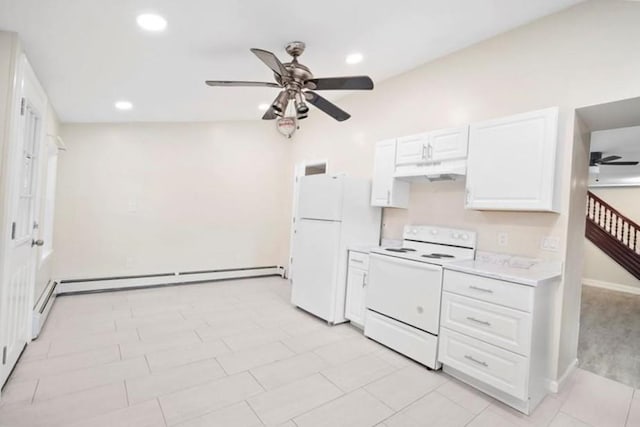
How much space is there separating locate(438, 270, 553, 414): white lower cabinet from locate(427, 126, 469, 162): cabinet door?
1.06 metres

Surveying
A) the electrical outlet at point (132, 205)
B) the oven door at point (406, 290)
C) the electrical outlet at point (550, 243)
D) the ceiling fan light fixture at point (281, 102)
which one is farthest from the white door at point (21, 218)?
the electrical outlet at point (550, 243)

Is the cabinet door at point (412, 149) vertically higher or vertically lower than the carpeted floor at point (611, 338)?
Answer: higher

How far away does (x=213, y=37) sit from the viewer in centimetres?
231

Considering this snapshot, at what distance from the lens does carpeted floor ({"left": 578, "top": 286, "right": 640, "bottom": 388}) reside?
8.95 feet

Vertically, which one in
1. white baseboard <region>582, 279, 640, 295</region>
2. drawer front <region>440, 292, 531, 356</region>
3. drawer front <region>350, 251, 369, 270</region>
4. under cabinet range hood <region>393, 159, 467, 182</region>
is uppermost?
under cabinet range hood <region>393, 159, 467, 182</region>

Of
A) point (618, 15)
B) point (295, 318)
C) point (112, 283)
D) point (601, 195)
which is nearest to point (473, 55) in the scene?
point (618, 15)

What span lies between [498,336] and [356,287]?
1.48 metres

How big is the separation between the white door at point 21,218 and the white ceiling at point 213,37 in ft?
0.98

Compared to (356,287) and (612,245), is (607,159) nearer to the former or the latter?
(612,245)

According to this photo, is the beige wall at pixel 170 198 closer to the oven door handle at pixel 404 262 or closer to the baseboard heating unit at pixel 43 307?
the baseboard heating unit at pixel 43 307

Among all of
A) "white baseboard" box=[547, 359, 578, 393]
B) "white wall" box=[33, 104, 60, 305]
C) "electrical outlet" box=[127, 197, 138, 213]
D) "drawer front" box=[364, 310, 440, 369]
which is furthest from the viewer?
"electrical outlet" box=[127, 197, 138, 213]

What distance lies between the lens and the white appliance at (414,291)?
255 cm

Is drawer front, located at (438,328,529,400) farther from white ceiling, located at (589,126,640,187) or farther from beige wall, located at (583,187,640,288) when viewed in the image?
beige wall, located at (583,187,640,288)

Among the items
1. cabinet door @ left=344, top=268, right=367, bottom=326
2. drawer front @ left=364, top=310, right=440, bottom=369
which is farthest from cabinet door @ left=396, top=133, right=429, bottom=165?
drawer front @ left=364, top=310, right=440, bottom=369
